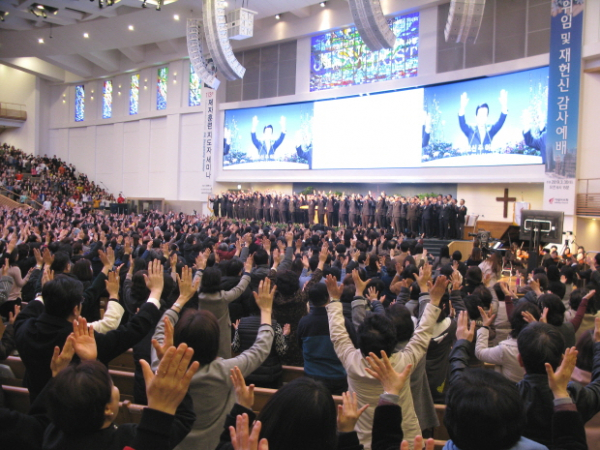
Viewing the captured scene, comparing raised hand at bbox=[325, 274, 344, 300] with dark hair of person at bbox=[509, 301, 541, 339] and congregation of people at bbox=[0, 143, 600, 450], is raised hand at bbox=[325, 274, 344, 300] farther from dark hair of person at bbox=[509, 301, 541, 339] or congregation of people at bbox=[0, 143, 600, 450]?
dark hair of person at bbox=[509, 301, 541, 339]

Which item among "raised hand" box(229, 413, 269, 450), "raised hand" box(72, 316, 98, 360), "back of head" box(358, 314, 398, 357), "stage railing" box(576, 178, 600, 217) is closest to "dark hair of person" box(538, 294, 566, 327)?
"back of head" box(358, 314, 398, 357)

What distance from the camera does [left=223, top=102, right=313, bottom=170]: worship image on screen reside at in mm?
20172

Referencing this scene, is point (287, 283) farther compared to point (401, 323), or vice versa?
point (287, 283)

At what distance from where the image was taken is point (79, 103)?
29031mm

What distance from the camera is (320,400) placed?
126 cm

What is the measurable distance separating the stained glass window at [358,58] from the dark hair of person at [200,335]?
55.0 feet

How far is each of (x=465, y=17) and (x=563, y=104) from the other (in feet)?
12.2

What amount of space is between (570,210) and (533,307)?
1174cm

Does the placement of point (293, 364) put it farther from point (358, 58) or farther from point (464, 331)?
point (358, 58)

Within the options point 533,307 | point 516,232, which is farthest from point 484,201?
point 533,307

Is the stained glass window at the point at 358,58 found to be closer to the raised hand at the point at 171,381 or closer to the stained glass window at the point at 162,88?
the stained glass window at the point at 162,88

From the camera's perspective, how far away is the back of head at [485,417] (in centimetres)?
135

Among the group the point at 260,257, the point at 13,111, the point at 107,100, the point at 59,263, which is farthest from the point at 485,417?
the point at 13,111

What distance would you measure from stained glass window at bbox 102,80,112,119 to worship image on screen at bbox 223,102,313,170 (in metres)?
9.06
